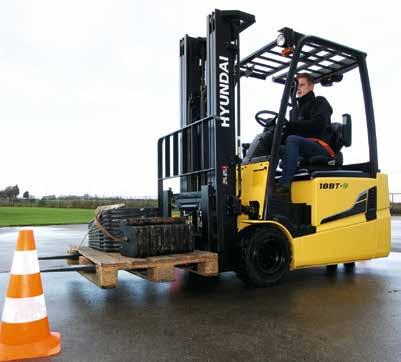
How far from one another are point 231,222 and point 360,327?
1.96m

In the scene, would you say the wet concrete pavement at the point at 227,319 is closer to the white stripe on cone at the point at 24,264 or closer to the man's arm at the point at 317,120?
the white stripe on cone at the point at 24,264

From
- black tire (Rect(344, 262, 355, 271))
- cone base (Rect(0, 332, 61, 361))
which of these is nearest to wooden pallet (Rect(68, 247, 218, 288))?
cone base (Rect(0, 332, 61, 361))

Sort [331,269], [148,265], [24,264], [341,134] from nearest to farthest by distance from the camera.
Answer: [24,264] → [148,265] → [341,134] → [331,269]

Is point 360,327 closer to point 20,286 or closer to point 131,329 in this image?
point 131,329

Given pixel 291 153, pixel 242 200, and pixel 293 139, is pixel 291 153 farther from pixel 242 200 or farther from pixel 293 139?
pixel 242 200

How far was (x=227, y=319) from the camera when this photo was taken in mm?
4004

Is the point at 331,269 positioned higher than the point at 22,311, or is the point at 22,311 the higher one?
the point at 22,311

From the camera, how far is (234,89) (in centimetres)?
567

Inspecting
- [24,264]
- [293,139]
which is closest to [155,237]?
[24,264]

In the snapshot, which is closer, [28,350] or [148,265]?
[28,350]

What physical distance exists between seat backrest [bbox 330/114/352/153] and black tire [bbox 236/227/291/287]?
1.59m

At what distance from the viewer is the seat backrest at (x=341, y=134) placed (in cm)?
598

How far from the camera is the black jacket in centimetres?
568

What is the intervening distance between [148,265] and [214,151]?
1643 millimetres
